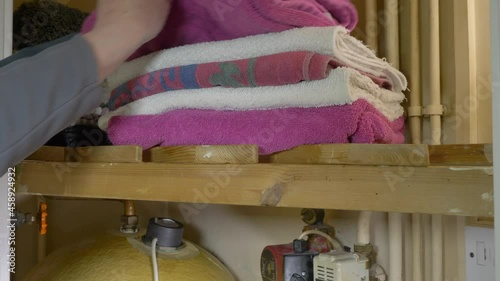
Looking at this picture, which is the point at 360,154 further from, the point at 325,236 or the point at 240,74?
the point at 325,236

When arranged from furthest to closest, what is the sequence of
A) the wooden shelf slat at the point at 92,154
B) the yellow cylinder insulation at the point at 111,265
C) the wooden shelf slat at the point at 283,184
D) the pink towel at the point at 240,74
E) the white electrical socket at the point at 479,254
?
the yellow cylinder insulation at the point at 111,265, the white electrical socket at the point at 479,254, the wooden shelf slat at the point at 92,154, the pink towel at the point at 240,74, the wooden shelf slat at the point at 283,184

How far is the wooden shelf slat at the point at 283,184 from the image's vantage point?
0.48 m

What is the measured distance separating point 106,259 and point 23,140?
0.47 meters

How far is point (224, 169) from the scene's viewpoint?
0.64 metres

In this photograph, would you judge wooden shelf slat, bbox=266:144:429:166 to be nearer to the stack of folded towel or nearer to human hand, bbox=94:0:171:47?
the stack of folded towel

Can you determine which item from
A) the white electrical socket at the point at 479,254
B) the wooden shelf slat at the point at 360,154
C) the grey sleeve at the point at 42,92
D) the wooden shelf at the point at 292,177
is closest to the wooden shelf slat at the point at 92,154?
the wooden shelf at the point at 292,177

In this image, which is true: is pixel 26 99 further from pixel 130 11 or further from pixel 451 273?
pixel 451 273

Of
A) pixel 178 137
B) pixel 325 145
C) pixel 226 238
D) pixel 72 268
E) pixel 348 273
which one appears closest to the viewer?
pixel 325 145

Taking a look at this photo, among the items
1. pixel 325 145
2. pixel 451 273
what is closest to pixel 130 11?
pixel 325 145

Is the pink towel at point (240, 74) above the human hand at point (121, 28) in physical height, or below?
below

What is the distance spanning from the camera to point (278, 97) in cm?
66

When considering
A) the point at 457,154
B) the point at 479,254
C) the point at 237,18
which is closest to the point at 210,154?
the point at 237,18

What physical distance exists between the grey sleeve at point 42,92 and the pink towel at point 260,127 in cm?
12

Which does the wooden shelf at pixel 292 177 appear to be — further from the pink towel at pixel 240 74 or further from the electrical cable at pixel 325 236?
the electrical cable at pixel 325 236
